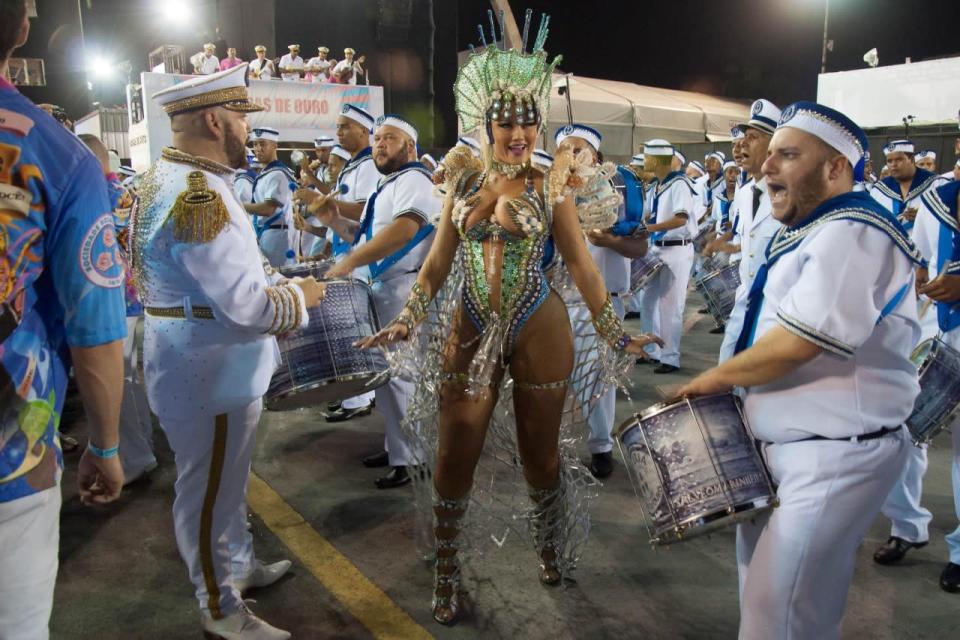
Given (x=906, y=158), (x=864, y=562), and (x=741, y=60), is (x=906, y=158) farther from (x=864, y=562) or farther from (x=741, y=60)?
(x=741, y=60)

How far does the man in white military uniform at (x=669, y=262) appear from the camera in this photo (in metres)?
7.43

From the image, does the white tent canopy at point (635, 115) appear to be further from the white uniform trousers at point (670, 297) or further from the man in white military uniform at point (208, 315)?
the man in white military uniform at point (208, 315)

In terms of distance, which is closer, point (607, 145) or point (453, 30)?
point (453, 30)

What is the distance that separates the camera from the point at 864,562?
365 centimetres

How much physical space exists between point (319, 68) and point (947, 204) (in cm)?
1379

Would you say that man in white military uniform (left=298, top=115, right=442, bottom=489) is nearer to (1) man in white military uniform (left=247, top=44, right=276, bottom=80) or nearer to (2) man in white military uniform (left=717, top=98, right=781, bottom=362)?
(2) man in white military uniform (left=717, top=98, right=781, bottom=362)

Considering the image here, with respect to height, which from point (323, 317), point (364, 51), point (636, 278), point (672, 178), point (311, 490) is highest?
point (364, 51)

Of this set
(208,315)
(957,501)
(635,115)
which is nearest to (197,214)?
(208,315)

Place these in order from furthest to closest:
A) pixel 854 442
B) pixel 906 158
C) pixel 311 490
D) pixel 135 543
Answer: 1. pixel 906 158
2. pixel 311 490
3. pixel 135 543
4. pixel 854 442

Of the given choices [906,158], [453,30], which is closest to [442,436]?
[906,158]

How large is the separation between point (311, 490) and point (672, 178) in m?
5.00

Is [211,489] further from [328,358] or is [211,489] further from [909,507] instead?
[909,507]

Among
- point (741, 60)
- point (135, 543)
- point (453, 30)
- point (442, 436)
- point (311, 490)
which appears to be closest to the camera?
point (442, 436)

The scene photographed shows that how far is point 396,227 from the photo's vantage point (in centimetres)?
435
